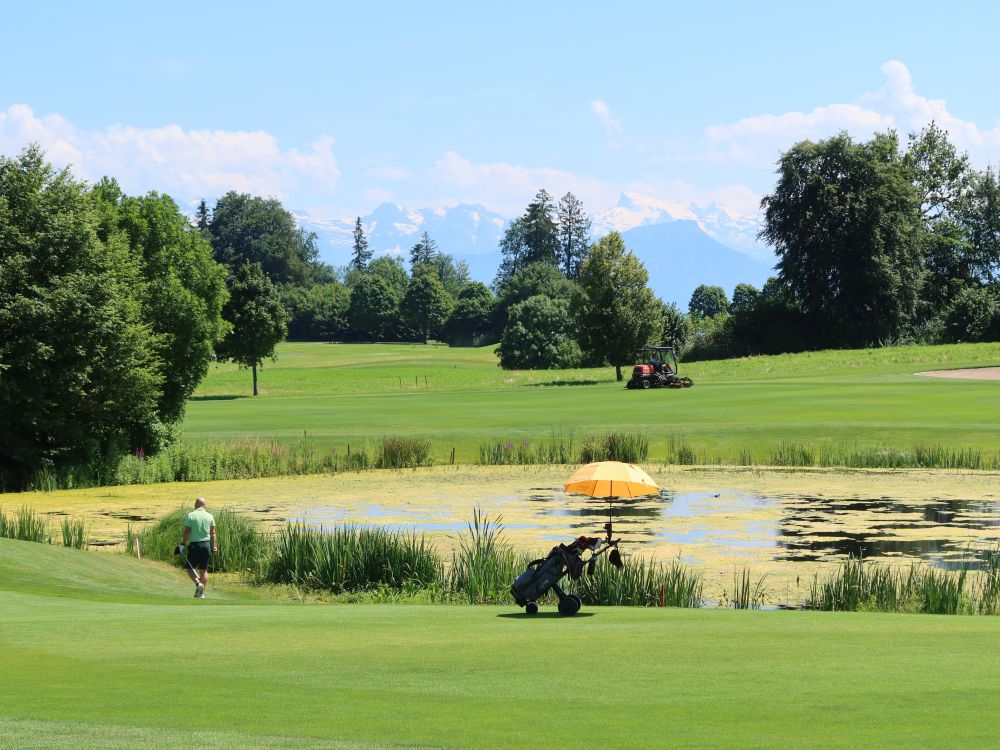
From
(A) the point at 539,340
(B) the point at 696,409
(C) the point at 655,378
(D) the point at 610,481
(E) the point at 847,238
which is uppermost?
(E) the point at 847,238

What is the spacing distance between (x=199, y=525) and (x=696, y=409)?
132 ft

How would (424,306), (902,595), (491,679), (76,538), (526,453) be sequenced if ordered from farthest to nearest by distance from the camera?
(424,306) < (526,453) < (76,538) < (902,595) < (491,679)

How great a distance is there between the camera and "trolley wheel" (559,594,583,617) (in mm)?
18484

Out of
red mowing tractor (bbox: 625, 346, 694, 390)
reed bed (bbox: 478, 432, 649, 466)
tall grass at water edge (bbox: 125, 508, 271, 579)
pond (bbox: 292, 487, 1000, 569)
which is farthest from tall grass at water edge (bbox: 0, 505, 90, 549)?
red mowing tractor (bbox: 625, 346, 694, 390)

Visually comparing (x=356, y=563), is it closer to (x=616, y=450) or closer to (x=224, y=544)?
(x=224, y=544)

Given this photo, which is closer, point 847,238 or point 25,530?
point 25,530

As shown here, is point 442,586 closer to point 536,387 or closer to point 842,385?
point 842,385

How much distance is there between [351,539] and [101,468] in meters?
25.2

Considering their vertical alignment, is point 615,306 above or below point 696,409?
above

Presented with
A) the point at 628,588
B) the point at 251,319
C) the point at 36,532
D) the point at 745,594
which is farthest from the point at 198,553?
the point at 251,319

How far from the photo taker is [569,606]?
18.5 meters

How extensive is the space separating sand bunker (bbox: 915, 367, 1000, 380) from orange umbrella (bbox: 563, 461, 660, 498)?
63.6 metres

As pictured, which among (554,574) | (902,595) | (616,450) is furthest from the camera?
(616,450)

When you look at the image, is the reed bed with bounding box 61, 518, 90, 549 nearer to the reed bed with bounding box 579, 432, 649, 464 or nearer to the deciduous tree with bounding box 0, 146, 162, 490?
the deciduous tree with bounding box 0, 146, 162, 490
